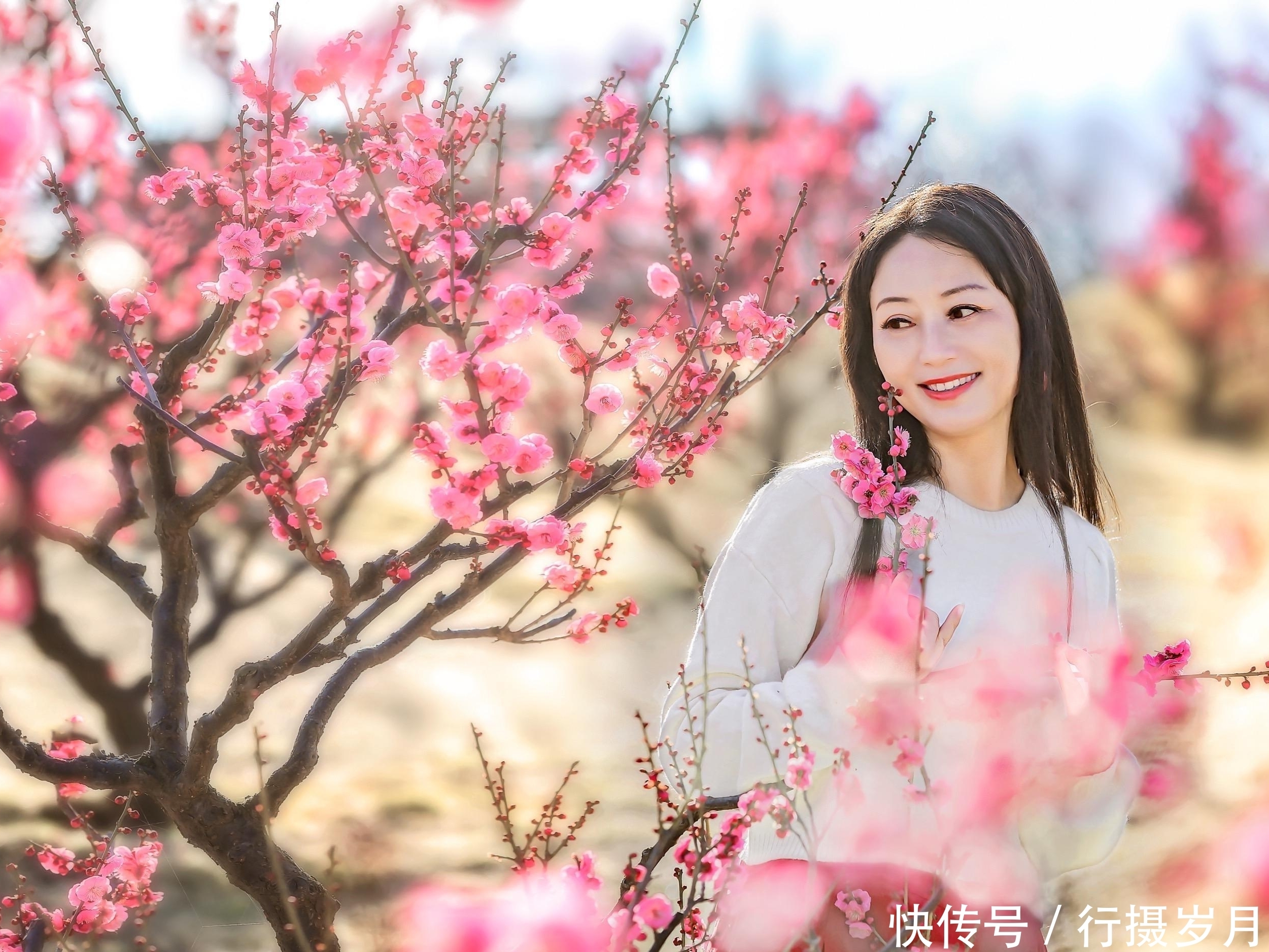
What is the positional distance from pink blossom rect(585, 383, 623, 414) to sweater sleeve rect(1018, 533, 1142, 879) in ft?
2.94

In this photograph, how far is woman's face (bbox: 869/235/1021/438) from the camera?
1.95m

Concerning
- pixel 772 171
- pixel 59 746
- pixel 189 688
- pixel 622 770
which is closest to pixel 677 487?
pixel 772 171

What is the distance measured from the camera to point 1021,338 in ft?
6.69

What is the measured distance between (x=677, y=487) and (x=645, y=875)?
294 inches

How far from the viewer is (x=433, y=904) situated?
1144mm

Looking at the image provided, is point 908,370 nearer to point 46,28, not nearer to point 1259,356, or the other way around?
point 46,28

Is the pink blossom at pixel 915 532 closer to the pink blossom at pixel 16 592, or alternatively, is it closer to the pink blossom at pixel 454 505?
the pink blossom at pixel 454 505

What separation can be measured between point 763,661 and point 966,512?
0.53 metres

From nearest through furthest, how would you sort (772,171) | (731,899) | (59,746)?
(731,899) → (59,746) → (772,171)

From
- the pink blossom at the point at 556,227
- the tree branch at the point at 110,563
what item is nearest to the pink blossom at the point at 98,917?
the tree branch at the point at 110,563

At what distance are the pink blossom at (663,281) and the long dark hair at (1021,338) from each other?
13.6 inches

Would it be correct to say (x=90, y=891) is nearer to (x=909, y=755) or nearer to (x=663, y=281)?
(x=663, y=281)

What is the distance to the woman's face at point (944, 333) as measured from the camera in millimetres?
1949

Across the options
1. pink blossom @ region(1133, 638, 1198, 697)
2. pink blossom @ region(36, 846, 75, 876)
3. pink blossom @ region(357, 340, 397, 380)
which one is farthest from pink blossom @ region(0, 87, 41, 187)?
pink blossom @ region(1133, 638, 1198, 697)
